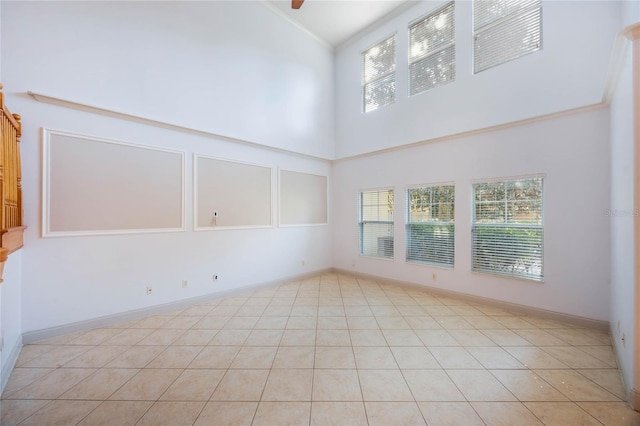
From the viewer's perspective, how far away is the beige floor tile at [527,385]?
189 centimetres

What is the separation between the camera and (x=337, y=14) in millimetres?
5074

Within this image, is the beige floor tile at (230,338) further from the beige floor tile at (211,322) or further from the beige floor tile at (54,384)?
the beige floor tile at (54,384)

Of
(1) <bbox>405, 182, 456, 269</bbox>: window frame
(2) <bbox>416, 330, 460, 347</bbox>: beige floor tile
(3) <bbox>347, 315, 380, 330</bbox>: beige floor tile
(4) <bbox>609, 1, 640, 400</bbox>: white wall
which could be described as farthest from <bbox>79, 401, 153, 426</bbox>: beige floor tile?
(1) <bbox>405, 182, 456, 269</bbox>: window frame

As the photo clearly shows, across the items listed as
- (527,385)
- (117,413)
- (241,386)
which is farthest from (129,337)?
(527,385)

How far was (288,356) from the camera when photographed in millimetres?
2461

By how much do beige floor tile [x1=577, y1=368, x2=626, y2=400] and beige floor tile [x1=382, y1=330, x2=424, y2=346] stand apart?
1338 millimetres

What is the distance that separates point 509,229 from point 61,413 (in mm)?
5090

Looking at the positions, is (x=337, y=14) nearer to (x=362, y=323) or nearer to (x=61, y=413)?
(x=362, y=323)

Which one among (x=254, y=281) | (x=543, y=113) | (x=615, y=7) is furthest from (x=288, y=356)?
(x=615, y=7)

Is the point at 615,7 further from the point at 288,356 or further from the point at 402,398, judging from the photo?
the point at 288,356

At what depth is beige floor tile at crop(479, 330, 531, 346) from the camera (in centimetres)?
268

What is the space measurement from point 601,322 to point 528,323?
70 cm

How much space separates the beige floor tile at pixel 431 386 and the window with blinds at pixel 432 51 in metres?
4.45

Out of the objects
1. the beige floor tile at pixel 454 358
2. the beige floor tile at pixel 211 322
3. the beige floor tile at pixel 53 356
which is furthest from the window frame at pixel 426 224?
the beige floor tile at pixel 53 356
